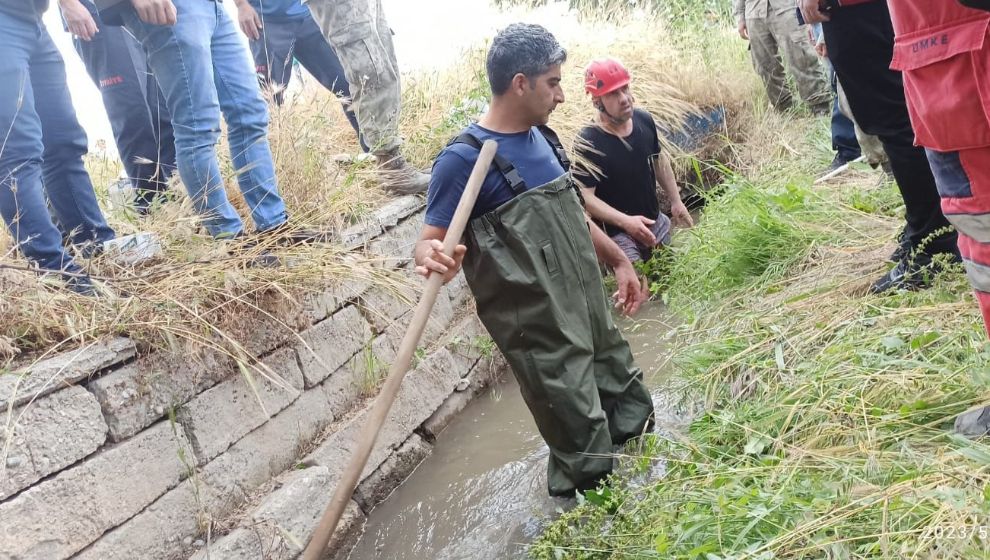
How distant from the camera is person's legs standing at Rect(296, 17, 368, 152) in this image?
5566 millimetres

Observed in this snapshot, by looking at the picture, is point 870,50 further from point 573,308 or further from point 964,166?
point 573,308

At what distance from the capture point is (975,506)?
1836 millimetres

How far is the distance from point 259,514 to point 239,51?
2.11 meters

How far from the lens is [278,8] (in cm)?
538

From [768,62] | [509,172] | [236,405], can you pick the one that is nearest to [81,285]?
[236,405]

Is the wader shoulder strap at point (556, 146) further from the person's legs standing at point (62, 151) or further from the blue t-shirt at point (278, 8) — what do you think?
the blue t-shirt at point (278, 8)

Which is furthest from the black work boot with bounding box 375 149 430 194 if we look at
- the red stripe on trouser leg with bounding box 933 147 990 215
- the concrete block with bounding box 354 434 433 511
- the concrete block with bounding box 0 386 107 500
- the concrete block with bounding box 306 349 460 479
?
the red stripe on trouser leg with bounding box 933 147 990 215

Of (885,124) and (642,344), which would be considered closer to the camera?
(885,124)

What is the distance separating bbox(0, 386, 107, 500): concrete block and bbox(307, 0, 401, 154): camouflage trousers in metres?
2.67

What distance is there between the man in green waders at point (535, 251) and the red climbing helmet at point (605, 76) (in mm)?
2009

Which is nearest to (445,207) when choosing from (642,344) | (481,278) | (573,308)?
(481,278)

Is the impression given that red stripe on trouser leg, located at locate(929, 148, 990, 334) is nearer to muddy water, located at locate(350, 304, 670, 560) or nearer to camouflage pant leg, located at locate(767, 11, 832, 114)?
muddy water, located at locate(350, 304, 670, 560)

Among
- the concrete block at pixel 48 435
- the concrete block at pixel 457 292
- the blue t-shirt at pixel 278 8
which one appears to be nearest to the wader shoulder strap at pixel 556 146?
the concrete block at pixel 48 435

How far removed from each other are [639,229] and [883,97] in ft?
6.73
